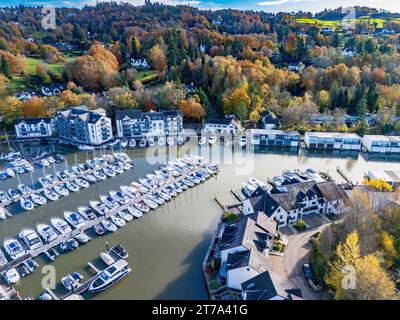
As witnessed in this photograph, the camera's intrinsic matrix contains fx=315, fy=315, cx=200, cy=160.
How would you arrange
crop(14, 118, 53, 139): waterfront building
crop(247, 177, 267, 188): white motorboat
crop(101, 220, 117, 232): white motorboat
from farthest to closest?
crop(14, 118, 53, 139): waterfront building, crop(247, 177, 267, 188): white motorboat, crop(101, 220, 117, 232): white motorboat

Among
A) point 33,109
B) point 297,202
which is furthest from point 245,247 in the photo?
point 33,109

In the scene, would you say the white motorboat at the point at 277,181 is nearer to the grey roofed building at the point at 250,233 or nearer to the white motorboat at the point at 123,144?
the grey roofed building at the point at 250,233

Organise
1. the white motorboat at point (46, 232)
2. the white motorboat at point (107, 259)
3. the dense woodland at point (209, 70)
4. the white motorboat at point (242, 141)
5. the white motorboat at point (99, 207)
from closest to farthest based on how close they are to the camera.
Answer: the white motorboat at point (107, 259) → the white motorboat at point (46, 232) → the white motorboat at point (99, 207) → the white motorboat at point (242, 141) → the dense woodland at point (209, 70)

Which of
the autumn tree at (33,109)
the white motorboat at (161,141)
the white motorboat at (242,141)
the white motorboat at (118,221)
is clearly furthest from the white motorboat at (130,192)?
the autumn tree at (33,109)

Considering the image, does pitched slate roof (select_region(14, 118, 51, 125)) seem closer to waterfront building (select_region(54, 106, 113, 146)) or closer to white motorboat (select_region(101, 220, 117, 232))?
waterfront building (select_region(54, 106, 113, 146))

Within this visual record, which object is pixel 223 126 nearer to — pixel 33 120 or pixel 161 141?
pixel 161 141

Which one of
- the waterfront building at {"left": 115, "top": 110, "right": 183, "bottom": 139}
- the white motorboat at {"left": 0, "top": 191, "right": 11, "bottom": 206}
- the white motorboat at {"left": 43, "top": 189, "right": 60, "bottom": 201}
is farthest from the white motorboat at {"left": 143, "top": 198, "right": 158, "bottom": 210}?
the waterfront building at {"left": 115, "top": 110, "right": 183, "bottom": 139}
